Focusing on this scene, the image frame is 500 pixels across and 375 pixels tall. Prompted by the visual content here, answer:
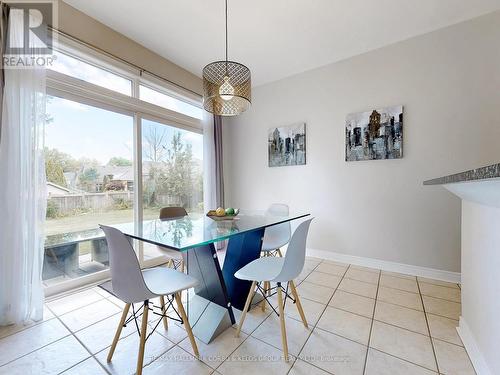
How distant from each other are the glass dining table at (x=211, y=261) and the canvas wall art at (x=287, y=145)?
171 centimetres

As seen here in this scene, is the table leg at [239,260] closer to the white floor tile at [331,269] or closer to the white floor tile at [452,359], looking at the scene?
the white floor tile at [331,269]

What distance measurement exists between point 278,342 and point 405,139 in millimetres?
2522

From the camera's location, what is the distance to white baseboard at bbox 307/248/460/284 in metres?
2.34

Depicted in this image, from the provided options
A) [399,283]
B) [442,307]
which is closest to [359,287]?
[399,283]

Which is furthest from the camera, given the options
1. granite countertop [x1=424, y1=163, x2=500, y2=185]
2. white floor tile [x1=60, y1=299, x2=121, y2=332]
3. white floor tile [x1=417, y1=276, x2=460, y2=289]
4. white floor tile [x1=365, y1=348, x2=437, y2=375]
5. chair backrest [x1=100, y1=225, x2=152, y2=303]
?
white floor tile [x1=417, y1=276, x2=460, y2=289]

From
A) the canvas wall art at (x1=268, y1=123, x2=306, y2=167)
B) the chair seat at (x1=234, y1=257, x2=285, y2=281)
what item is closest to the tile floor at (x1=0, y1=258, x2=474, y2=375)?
the chair seat at (x1=234, y1=257, x2=285, y2=281)

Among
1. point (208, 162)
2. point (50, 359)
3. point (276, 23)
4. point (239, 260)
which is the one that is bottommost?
point (50, 359)

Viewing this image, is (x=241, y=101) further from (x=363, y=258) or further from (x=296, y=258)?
(x=363, y=258)

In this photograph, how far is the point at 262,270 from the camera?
1532 mm

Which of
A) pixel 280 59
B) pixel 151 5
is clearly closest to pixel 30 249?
pixel 151 5

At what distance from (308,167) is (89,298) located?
2988 millimetres

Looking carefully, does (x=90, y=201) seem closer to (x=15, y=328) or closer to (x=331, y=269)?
(x=15, y=328)

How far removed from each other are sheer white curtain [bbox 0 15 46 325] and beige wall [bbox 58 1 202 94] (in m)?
0.48

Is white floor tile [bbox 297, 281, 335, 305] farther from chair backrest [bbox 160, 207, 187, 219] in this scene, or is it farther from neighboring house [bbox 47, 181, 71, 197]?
neighboring house [bbox 47, 181, 71, 197]
